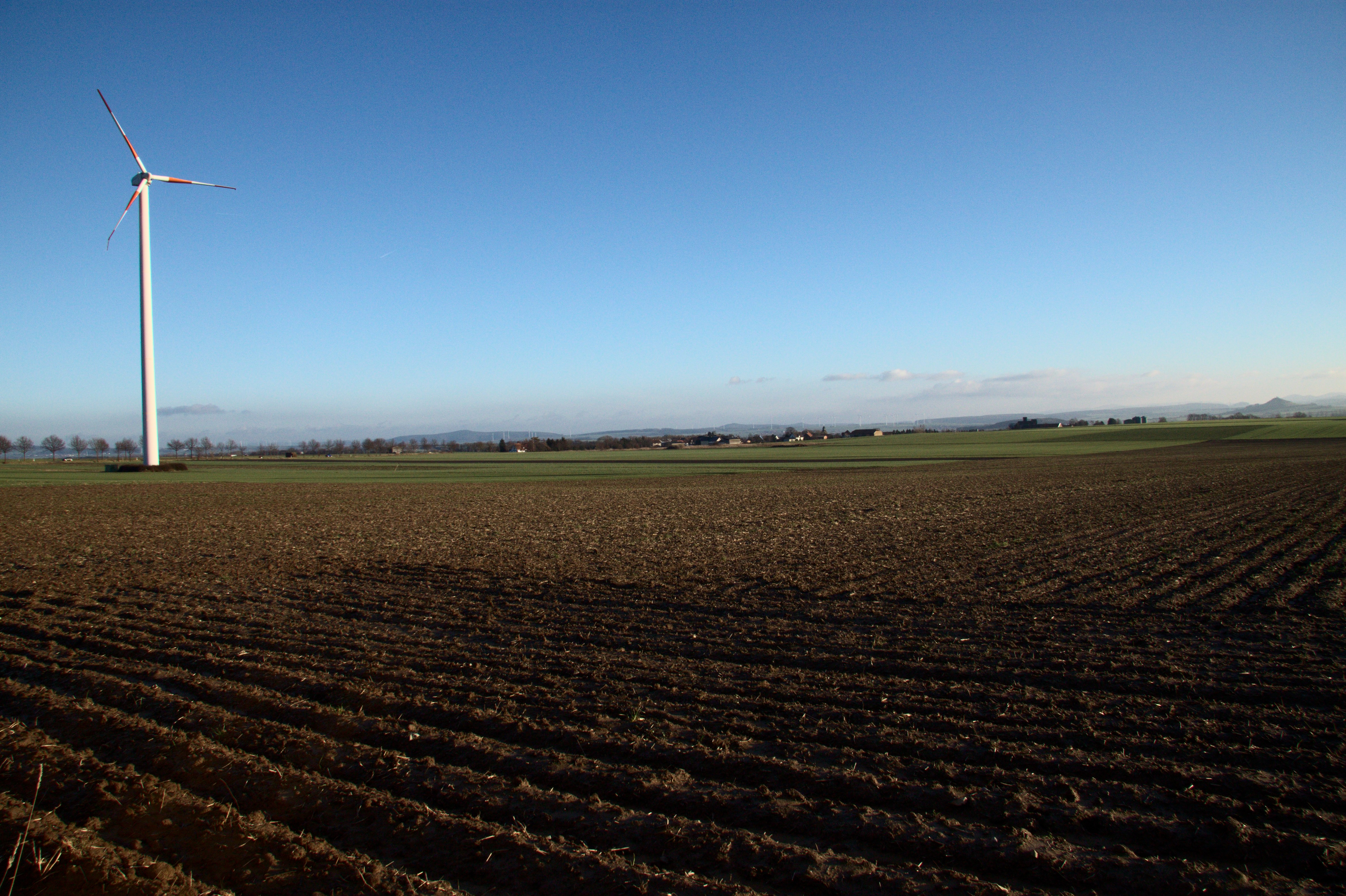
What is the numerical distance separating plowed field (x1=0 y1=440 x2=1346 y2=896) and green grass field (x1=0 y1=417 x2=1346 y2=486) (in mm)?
37266

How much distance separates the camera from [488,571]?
14406mm

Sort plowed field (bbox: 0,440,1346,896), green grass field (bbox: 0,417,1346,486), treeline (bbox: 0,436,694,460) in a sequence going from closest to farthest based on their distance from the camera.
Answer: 1. plowed field (bbox: 0,440,1346,896)
2. green grass field (bbox: 0,417,1346,486)
3. treeline (bbox: 0,436,694,460)

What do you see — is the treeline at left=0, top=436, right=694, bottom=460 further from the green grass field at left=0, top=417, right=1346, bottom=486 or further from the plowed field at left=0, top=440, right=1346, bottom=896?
the plowed field at left=0, top=440, right=1346, bottom=896

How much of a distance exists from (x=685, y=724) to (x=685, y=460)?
73.8 metres

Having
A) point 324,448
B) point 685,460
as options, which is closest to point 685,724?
point 685,460

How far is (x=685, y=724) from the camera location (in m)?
6.20

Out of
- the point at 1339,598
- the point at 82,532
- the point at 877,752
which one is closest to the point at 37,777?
the point at 877,752

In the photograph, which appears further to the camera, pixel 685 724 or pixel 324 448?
pixel 324 448

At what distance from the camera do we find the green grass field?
52.5 meters

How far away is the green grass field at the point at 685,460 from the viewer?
5247cm

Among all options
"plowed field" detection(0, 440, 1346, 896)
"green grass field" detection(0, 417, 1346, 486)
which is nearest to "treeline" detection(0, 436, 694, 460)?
"green grass field" detection(0, 417, 1346, 486)

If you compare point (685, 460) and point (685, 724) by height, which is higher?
point (685, 460)

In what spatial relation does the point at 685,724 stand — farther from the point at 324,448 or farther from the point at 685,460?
the point at 324,448

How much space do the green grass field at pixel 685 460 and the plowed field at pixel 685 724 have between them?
37.3m
